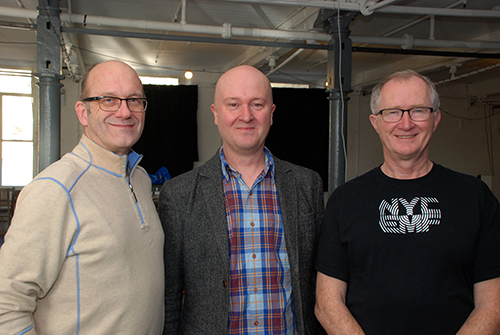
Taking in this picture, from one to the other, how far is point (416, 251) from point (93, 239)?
3.49 ft

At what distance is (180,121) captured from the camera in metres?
7.97

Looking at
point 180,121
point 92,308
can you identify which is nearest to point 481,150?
point 180,121

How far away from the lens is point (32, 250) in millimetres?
1030

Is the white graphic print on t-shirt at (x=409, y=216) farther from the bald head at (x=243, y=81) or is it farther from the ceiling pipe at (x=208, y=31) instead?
the ceiling pipe at (x=208, y=31)

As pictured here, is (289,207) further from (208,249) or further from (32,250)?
(32,250)

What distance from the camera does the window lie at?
7.62 m

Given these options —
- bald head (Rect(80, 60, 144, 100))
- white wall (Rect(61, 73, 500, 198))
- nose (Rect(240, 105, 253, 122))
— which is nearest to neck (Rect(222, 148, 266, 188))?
nose (Rect(240, 105, 253, 122))

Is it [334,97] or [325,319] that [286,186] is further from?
[334,97]

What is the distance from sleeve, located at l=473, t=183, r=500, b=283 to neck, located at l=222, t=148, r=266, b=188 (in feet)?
2.74

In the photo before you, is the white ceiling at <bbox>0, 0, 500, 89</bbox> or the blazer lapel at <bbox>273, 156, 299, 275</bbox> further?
the white ceiling at <bbox>0, 0, 500, 89</bbox>

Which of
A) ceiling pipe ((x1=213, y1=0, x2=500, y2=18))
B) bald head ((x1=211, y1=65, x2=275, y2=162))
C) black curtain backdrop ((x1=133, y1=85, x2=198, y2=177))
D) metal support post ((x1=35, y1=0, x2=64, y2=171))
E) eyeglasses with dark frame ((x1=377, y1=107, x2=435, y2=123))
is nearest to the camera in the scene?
eyeglasses with dark frame ((x1=377, y1=107, x2=435, y2=123))

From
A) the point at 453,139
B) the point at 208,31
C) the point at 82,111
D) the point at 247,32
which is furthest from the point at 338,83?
the point at 453,139

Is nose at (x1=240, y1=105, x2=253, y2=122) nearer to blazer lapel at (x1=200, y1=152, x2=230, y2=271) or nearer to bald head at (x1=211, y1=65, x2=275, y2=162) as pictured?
bald head at (x1=211, y1=65, x2=275, y2=162)

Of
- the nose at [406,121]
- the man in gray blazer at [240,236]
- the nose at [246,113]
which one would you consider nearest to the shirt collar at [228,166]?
the man in gray blazer at [240,236]
